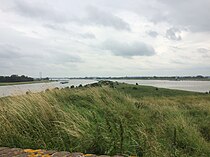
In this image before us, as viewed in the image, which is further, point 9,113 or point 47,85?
point 47,85

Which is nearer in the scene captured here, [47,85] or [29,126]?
[29,126]

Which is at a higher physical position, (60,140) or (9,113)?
(9,113)

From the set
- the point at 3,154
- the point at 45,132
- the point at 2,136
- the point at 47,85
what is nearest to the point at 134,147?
the point at 45,132

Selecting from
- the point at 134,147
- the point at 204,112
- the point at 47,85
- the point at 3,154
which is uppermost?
the point at 47,85

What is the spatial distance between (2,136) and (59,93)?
17.5 feet

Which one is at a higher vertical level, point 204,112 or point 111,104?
point 111,104

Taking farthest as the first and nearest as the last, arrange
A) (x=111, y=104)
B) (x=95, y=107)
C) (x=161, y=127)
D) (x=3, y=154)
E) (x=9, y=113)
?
1. (x=111, y=104)
2. (x=95, y=107)
3. (x=161, y=127)
4. (x=9, y=113)
5. (x=3, y=154)

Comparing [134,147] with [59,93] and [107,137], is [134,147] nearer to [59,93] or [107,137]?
[107,137]

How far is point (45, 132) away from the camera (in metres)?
4.15

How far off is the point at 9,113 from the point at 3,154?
8.59 feet

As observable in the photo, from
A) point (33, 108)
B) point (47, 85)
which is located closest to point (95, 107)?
point (33, 108)

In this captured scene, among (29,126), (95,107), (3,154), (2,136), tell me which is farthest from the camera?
(95,107)

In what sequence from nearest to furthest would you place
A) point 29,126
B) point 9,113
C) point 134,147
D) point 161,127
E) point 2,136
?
point 134,147, point 2,136, point 29,126, point 9,113, point 161,127

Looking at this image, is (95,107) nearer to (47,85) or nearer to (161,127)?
(161,127)
